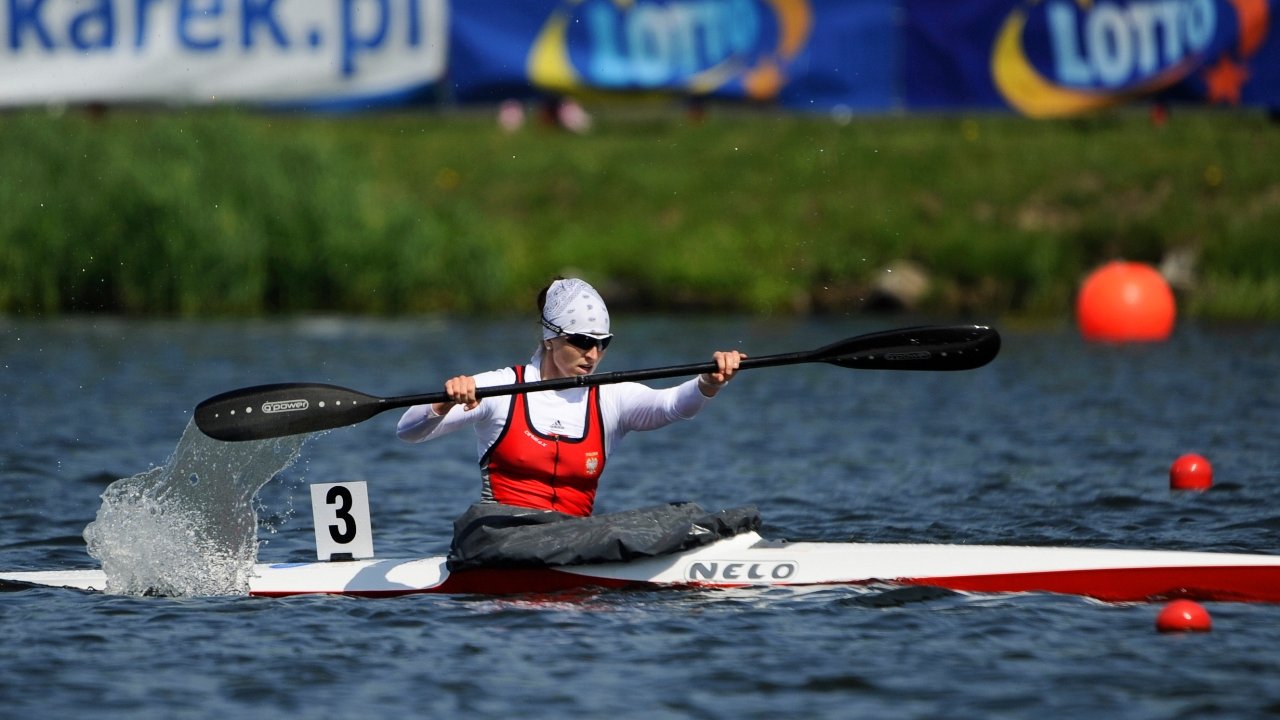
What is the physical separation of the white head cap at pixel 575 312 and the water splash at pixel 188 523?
1777mm

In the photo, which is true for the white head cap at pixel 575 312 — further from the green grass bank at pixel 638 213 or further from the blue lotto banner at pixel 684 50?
the green grass bank at pixel 638 213

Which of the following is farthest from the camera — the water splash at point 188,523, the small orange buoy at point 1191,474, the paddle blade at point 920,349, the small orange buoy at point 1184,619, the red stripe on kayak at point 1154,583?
the small orange buoy at point 1191,474

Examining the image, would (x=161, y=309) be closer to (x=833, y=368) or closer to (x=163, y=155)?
(x=163, y=155)

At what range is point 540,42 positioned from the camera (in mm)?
17156

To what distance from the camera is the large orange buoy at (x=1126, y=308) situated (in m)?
18.8

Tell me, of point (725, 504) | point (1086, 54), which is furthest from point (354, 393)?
point (1086, 54)

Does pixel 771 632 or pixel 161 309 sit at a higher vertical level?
pixel 161 309

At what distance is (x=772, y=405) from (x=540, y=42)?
417cm

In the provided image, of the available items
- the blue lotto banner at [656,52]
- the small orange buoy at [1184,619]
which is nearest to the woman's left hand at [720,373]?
the small orange buoy at [1184,619]

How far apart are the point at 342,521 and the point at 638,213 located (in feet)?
54.4

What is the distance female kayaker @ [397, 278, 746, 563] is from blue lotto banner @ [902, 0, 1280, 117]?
1068 cm

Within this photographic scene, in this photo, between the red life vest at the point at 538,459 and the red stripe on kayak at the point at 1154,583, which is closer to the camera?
the red stripe on kayak at the point at 1154,583

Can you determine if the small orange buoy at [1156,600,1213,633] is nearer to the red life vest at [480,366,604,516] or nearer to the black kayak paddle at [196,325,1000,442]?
the black kayak paddle at [196,325,1000,442]

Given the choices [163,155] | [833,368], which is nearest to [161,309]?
[163,155]
